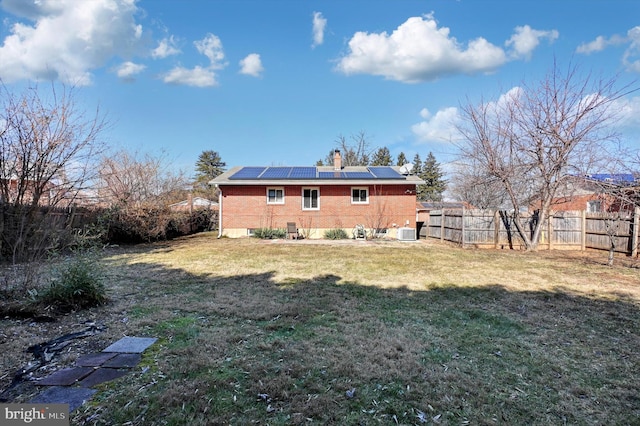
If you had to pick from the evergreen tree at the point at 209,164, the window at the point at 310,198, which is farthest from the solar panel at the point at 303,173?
the evergreen tree at the point at 209,164

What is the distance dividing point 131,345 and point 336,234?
46.0 feet

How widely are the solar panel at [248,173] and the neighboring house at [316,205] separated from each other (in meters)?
0.05

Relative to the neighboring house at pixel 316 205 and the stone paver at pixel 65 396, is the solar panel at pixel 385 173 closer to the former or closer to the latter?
the neighboring house at pixel 316 205

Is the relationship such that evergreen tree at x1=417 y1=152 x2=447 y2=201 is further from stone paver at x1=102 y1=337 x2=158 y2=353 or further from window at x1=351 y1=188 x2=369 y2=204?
stone paver at x1=102 y1=337 x2=158 y2=353

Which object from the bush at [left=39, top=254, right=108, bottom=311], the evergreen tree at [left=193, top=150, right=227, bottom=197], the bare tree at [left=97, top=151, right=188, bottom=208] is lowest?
the bush at [left=39, top=254, right=108, bottom=311]

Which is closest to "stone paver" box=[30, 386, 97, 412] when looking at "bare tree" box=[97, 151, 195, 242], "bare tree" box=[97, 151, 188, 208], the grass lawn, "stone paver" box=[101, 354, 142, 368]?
the grass lawn

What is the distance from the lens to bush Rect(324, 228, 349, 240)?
17141mm

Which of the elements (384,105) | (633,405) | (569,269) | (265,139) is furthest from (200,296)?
(265,139)

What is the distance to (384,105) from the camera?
67.7 feet

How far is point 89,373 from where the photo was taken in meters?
2.81

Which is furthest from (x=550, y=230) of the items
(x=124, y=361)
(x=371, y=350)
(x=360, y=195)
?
(x=124, y=361)

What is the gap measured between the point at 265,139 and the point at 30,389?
953 inches

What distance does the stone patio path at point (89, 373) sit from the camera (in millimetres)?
2420

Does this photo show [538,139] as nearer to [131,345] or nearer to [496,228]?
[496,228]
